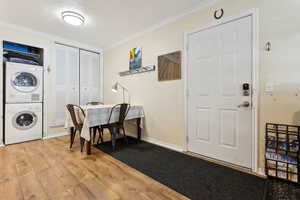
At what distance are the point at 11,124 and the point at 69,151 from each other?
60.7 inches

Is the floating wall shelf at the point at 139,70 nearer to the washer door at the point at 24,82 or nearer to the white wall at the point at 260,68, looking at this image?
the white wall at the point at 260,68

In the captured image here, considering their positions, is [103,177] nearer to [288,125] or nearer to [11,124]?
[288,125]

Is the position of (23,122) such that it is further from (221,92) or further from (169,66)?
(221,92)

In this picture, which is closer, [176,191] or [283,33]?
[176,191]

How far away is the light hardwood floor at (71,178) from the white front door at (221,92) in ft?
3.75

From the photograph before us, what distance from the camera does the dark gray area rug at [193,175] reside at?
146cm

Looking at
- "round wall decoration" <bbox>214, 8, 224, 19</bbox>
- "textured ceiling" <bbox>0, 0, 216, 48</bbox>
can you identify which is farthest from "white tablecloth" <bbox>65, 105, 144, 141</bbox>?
"round wall decoration" <bbox>214, 8, 224, 19</bbox>

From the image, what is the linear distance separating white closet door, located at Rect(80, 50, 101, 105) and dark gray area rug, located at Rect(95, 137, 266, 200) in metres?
2.22

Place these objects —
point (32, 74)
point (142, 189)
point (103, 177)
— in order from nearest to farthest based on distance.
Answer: point (142, 189), point (103, 177), point (32, 74)

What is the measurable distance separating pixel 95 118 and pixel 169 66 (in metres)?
1.75

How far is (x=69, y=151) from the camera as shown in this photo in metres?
2.58

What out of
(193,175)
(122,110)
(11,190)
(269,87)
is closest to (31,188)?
(11,190)

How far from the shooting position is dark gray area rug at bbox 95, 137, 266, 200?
1455mm

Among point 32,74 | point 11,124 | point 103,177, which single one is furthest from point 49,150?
point 32,74
